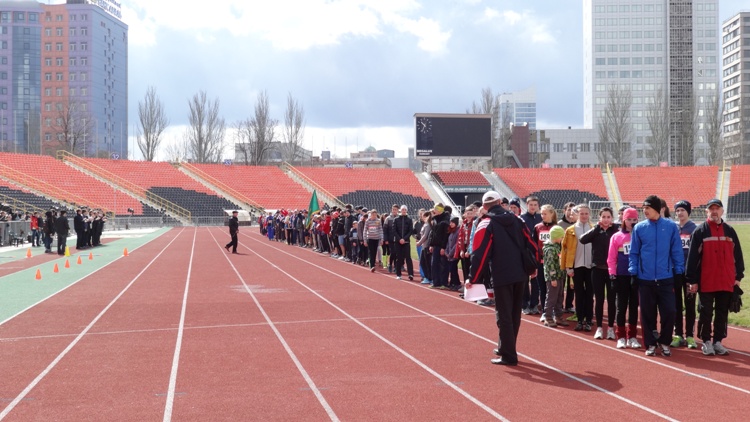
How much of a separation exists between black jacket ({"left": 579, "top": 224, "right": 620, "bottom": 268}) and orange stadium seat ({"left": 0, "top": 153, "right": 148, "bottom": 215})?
46161 millimetres

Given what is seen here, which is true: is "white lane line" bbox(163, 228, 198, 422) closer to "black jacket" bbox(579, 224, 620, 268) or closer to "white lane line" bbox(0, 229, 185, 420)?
"white lane line" bbox(0, 229, 185, 420)

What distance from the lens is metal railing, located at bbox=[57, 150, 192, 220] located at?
57.8m

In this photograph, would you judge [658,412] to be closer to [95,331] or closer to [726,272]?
[726,272]

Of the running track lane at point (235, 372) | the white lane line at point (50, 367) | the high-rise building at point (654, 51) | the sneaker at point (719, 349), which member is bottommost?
the white lane line at point (50, 367)

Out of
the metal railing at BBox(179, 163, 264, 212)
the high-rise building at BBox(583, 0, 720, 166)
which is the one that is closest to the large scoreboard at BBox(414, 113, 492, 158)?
the metal railing at BBox(179, 163, 264, 212)

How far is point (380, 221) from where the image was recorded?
20734 millimetres

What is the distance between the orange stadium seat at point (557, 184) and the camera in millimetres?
63000

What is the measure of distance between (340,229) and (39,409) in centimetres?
1874

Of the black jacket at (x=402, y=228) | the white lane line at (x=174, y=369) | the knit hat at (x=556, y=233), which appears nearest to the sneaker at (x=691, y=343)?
the knit hat at (x=556, y=233)

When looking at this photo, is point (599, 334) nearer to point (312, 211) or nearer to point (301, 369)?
point (301, 369)

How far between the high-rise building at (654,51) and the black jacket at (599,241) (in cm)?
11207

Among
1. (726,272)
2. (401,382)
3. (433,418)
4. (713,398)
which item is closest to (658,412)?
(713,398)

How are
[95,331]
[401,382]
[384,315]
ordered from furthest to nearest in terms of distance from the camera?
1. [384,315]
2. [95,331]
3. [401,382]

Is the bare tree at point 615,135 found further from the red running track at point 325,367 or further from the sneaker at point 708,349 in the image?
the sneaker at point 708,349
